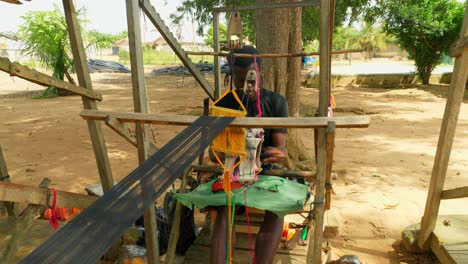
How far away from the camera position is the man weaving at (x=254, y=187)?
2133mm

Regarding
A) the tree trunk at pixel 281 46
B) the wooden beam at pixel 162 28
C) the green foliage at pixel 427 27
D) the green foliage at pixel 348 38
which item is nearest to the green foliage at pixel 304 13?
the green foliage at pixel 427 27

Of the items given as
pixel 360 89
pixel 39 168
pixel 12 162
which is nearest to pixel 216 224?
pixel 39 168

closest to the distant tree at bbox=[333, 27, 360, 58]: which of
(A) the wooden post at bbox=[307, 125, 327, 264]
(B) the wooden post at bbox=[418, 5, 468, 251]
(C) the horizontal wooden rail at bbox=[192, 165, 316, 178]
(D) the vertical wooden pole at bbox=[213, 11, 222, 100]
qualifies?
(D) the vertical wooden pole at bbox=[213, 11, 222, 100]

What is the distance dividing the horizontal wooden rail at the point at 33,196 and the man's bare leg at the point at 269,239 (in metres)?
1.12

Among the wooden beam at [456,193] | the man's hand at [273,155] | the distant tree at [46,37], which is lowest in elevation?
the wooden beam at [456,193]

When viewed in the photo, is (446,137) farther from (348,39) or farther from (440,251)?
(348,39)

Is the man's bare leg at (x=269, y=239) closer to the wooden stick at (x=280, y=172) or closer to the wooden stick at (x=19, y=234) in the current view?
the wooden stick at (x=280, y=172)

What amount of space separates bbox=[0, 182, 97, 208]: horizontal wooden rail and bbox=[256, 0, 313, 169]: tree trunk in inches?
108

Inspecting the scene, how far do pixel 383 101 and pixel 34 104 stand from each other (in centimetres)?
1062

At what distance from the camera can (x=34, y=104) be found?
36.2 feet

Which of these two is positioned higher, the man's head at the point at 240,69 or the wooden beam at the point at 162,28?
the wooden beam at the point at 162,28

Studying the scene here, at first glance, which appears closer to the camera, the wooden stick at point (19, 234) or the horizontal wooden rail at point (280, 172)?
the wooden stick at point (19, 234)

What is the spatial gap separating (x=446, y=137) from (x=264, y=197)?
144cm

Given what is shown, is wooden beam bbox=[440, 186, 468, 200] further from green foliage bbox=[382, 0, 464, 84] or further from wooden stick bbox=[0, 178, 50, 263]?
green foliage bbox=[382, 0, 464, 84]
